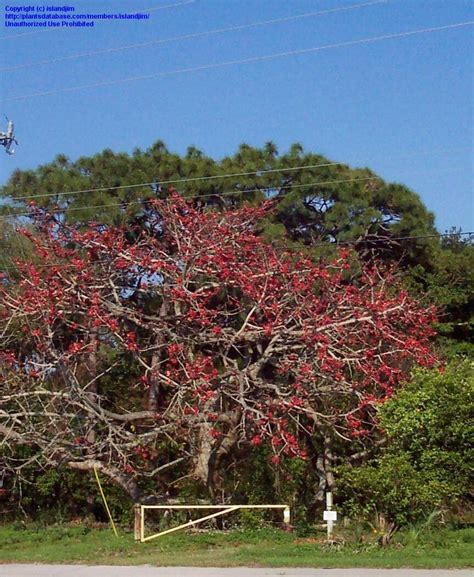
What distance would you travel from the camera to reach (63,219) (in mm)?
19688

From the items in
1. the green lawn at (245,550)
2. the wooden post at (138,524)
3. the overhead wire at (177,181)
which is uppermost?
the overhead wire at (177,181)

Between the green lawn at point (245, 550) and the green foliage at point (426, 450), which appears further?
the green foliage at point (426, 450)

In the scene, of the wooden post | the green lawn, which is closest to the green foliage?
the green lawn

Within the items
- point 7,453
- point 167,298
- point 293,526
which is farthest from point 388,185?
point 7,453

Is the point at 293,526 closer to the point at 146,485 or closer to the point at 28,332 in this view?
the point at 146,485

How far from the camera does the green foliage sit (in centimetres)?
1505

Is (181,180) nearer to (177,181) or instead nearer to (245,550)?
(177,181)

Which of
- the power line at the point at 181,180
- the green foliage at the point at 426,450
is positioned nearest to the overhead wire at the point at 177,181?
the power line at the point at 181,180

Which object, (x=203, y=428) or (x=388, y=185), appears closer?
(x=203, y=428)

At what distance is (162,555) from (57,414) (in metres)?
4.30

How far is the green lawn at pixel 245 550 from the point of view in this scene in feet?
41.4

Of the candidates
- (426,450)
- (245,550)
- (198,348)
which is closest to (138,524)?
(245,550)

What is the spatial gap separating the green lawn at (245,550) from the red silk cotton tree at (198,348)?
1.73m

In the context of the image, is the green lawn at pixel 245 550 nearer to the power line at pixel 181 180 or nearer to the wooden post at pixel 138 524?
the wooden post at pixel 138 524
